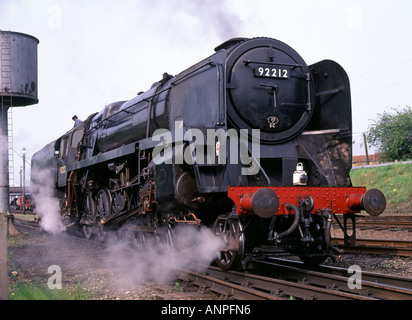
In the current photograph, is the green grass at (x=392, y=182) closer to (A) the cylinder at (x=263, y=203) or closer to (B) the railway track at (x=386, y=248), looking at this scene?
(B) the railway track at (x=386, y=248)

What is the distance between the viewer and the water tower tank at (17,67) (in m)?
13.6

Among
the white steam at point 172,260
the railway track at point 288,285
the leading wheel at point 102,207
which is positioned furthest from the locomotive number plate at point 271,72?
the leading wheel at point 102,207

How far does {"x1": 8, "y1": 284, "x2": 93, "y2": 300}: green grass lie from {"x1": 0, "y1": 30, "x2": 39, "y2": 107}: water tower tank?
31.7ft

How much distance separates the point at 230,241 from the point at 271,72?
234cm

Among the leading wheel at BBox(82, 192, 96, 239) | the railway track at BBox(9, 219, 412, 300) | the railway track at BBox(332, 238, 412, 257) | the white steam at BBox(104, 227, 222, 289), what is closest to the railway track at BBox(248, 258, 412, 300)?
the railway track at BBox(9, 219, 412, 300)

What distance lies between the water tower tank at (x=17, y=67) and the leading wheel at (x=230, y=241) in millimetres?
10255

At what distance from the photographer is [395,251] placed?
7.38 metres

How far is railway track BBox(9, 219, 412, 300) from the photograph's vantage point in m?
4.48

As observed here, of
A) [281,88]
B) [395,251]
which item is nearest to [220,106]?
[281,88]

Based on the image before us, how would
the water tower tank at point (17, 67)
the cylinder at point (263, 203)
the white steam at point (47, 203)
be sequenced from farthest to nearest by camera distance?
the water tower tank at point (17, 67) < the white steam at point (47, 203) < the cylinder at point (263, 203)

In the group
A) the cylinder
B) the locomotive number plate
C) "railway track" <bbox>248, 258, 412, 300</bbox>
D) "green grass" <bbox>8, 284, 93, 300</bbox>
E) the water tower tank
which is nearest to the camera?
"railway track" <bbox>248, 258, 412, 300</bbox>

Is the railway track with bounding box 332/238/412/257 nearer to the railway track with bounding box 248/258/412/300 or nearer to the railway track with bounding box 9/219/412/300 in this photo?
the railway track with bounding box 248/258/412/300

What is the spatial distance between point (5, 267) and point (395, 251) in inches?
235
